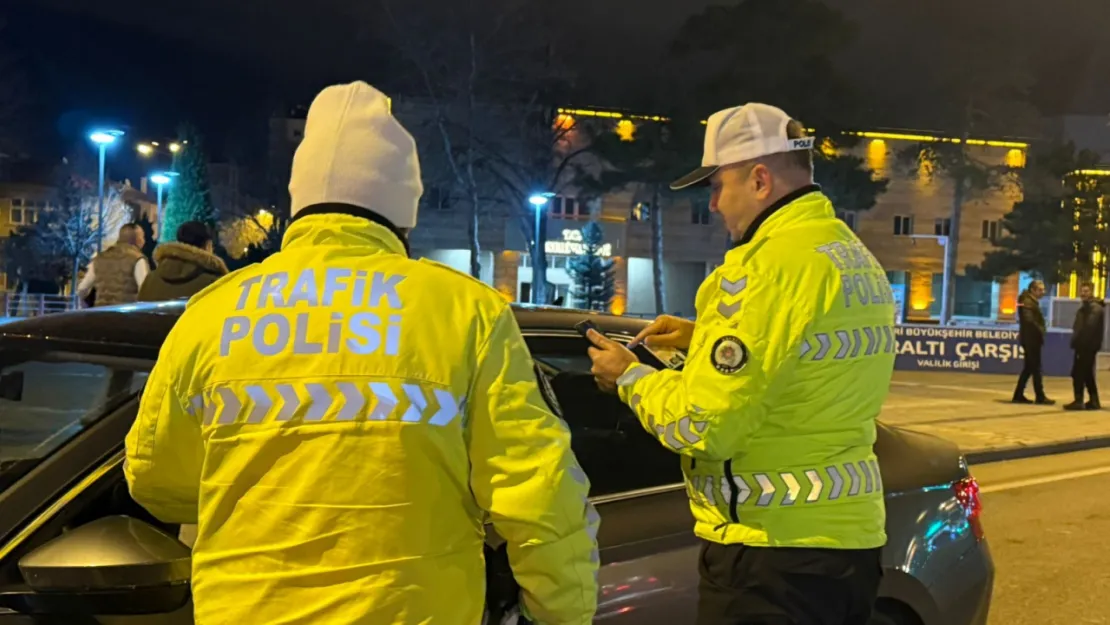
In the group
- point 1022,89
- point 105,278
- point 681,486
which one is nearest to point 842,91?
point 1022,89

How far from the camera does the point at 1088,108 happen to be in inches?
2071

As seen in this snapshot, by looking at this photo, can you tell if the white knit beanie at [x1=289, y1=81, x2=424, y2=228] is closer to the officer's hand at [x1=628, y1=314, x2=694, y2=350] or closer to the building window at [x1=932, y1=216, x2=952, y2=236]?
the officer's hand at [x1=628, y1=314, x2=694, y2=350]

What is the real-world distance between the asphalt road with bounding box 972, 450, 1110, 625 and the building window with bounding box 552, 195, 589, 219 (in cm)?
3193

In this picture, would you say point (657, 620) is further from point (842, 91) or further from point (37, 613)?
point (842, 91)

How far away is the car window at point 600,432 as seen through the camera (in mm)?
2898

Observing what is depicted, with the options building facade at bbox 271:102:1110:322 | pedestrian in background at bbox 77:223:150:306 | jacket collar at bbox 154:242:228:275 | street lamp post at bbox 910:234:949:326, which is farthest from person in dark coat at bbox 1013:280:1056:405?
street lamp post at bbox 910:234:949:326

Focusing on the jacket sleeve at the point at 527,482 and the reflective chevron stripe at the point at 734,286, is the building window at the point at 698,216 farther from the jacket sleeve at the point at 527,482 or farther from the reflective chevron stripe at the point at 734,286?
the jacket sleeve at the point at 527,482

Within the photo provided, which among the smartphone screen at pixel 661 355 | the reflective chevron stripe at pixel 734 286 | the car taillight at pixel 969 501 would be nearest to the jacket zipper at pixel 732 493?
the reflective chevron stripe at pixel 734 286

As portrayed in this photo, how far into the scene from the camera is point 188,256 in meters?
6.40

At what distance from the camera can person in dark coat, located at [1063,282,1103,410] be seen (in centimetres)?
1433

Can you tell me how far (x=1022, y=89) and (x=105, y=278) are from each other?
3764cm

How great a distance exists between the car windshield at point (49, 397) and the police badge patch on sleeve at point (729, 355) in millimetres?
1295

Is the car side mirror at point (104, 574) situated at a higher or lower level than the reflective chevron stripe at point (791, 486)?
lower

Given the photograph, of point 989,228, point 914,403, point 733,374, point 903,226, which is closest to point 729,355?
point 733,374
